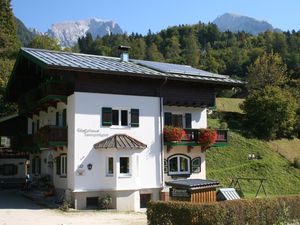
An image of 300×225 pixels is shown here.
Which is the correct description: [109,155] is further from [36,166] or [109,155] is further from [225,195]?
[36,166]

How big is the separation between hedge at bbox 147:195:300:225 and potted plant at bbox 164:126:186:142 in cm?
1153

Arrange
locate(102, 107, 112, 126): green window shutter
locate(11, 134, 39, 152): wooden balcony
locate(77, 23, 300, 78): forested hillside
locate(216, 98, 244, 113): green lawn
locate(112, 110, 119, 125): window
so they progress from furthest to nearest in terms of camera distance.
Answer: locate(77, 23, 300, 78): forested hillside
locate(216, 98, 244, 113): green lawn
locate(11, 134, 39, 152): wooden balcony
locate(112, 110, 119, 125): window
locate(102, 107, 112, 126): green window shutter

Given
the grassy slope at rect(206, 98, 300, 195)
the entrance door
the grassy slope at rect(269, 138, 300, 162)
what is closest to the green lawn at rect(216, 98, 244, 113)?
the grassy slope at rect(269, 138, 300, 162)

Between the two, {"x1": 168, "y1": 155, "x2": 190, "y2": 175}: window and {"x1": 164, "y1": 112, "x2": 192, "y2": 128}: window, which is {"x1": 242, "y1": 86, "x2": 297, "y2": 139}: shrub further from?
{"x1": 168, "y1": 155, "x2": 190, "y2": 175}: window

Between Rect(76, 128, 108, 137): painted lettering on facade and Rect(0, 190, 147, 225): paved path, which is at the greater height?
Rect(76, 128, 108, 137): painted lettering on facade

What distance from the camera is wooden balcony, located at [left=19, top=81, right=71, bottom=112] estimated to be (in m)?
27.1

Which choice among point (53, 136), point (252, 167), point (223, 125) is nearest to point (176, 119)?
point (53, 136)

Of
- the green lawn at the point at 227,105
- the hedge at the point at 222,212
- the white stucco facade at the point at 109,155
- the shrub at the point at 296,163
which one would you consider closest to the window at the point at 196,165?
the white stucco facade at the point at 109,155

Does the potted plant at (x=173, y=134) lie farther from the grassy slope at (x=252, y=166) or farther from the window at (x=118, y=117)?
the grassy slope at (x=252, y=166)

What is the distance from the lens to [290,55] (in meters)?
105

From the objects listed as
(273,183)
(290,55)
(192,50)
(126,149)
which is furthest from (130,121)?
(192,50)

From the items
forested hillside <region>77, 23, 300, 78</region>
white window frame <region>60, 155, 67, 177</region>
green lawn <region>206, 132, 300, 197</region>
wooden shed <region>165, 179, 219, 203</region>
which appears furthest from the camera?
forested hillside <region>77, 23, 300, 78</region>

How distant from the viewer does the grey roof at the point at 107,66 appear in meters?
26.2

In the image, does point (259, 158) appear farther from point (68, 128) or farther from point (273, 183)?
point (68, 128)
